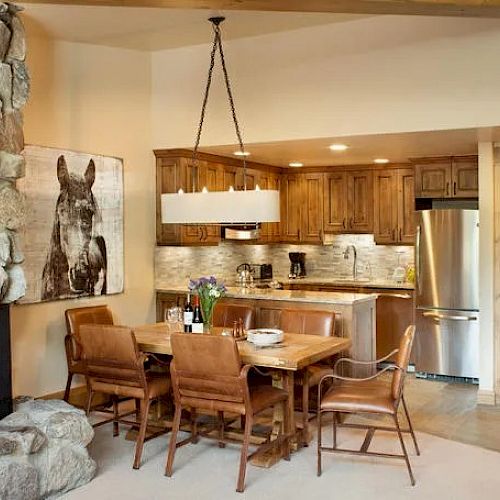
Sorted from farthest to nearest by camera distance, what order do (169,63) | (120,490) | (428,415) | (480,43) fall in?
(169,63), (428,415), (480,43), (120,490)

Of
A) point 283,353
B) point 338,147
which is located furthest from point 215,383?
point 338,147

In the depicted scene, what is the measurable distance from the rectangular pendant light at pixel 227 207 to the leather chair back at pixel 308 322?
98 centimetres

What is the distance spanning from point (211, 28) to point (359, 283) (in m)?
3.61

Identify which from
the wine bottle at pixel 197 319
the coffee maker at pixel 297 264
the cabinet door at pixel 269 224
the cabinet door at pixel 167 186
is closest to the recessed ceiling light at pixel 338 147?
the cabinet door at pixel 167 186

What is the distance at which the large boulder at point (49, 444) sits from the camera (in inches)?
153

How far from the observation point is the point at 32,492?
388 centimetres

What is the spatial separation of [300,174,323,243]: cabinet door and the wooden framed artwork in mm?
3002

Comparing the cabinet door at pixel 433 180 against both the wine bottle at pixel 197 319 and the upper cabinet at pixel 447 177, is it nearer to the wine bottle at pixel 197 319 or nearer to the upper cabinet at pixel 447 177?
the upper cabinet at pixel 447 177

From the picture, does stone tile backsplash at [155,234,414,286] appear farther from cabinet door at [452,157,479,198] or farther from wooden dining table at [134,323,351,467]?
wooden dining table at [134,323,351,467]

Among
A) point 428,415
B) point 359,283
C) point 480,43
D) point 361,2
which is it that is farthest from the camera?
point 359,283

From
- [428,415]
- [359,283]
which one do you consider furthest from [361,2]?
[359,283]

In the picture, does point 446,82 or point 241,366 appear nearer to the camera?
point 241,366

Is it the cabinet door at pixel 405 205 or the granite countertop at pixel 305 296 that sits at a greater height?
the cabinet door at pixel 405 205

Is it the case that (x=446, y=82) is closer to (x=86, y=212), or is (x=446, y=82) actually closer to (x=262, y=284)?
(x=86, y=212)
